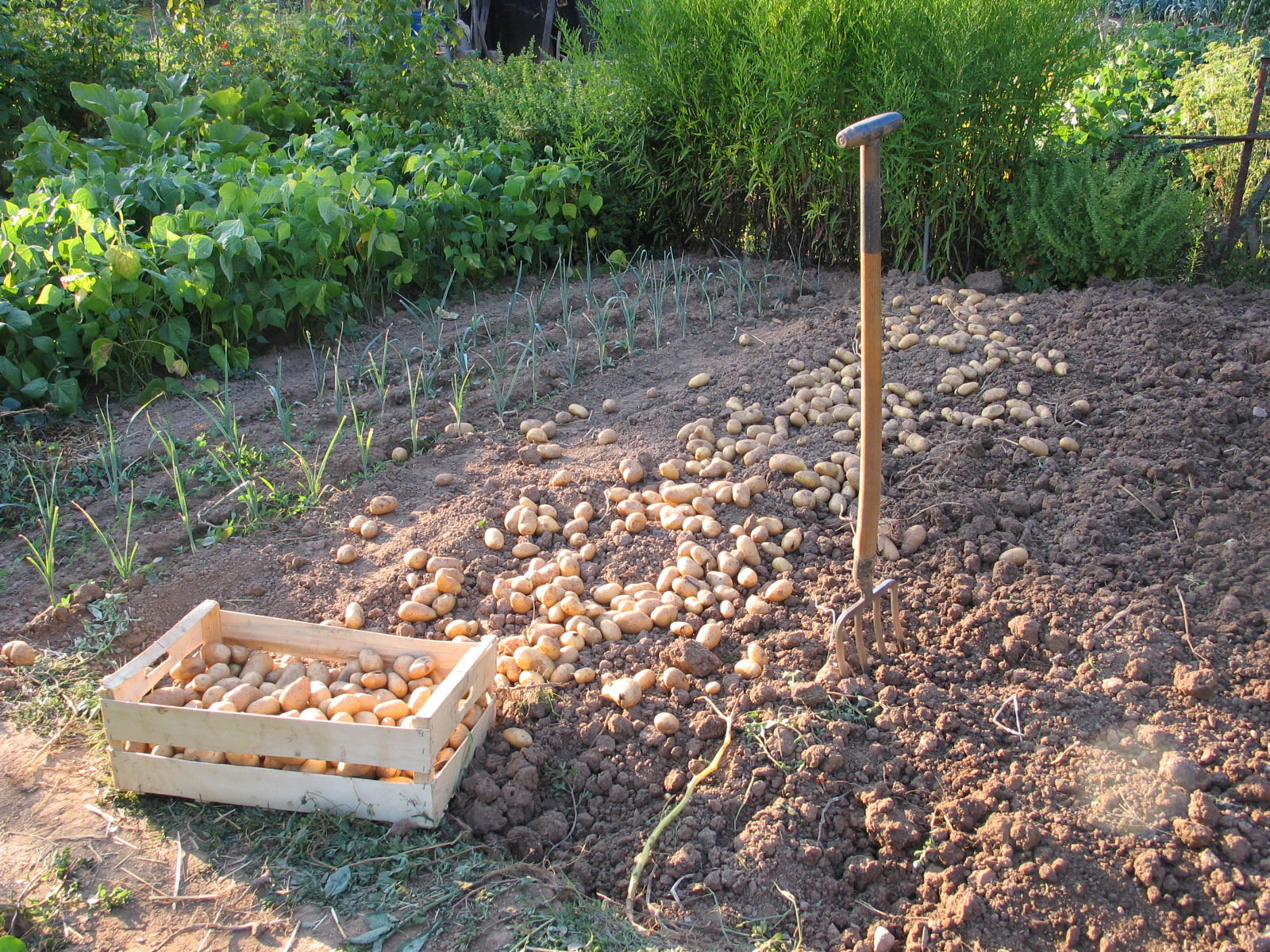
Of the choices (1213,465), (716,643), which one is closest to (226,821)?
(716,643)

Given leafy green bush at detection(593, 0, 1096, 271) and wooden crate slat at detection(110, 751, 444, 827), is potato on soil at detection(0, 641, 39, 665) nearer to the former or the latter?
wooden crate slat at detection(110, 751, 444, 827)

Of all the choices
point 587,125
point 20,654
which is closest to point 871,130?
point 20,654

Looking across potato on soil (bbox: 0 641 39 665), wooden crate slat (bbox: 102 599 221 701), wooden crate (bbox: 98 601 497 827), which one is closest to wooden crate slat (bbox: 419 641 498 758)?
wooden crate (bbox: 98 601 497 827)

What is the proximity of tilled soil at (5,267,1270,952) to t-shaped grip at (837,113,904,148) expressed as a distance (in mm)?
1201

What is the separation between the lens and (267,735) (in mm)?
1970

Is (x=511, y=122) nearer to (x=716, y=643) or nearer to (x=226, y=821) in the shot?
(x=716, y=643)

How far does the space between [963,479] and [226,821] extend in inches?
87.2

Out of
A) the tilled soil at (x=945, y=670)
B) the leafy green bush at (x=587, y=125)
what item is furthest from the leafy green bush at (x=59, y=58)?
the tilled soil at (x=945, y=670)

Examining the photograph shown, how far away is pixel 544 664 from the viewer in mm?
2328

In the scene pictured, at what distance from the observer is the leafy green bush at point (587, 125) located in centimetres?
497

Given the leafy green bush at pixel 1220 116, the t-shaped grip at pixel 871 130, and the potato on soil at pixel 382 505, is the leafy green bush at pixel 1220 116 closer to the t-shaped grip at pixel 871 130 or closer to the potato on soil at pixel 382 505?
the t-shaped grip at pixel 871 130

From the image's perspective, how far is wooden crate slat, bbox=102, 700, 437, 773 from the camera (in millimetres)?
1915

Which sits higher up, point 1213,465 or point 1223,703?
point 1213,465

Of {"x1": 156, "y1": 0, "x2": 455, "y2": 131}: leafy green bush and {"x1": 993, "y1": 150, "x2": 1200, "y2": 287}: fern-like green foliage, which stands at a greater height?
{"x1": 156, "y1": 0, "x2": 455, "y2": 131}: leafy green bush
